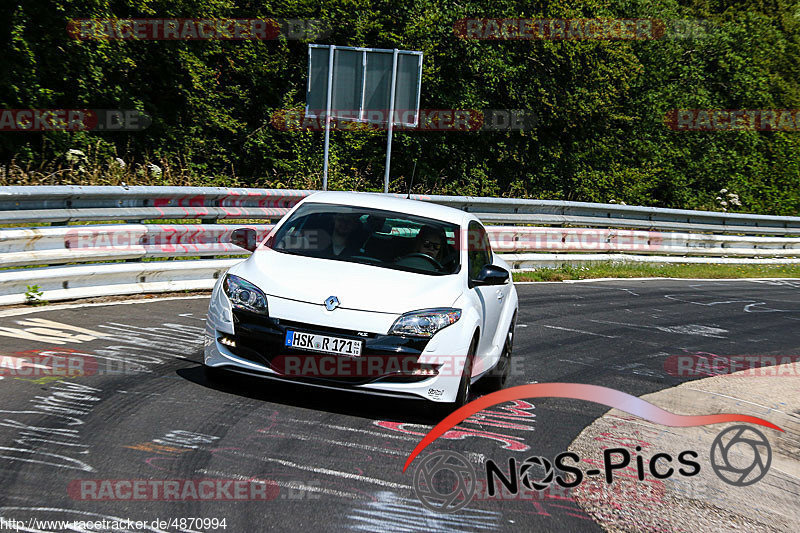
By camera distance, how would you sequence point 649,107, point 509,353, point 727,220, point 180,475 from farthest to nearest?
point 649,107 → point 727,220 → point 509,353 → point 180,475

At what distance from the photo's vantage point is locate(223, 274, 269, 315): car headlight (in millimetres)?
6414

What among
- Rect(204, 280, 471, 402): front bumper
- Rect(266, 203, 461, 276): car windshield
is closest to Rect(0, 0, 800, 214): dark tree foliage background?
Rect(266, 203, 461, 276): car windshield

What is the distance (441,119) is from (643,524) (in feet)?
89.6

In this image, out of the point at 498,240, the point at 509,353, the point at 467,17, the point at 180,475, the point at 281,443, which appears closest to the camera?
the point at 180,475

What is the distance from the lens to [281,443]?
562 centimetres

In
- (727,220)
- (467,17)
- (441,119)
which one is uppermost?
(467,17)

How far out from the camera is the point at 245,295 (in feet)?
21.4

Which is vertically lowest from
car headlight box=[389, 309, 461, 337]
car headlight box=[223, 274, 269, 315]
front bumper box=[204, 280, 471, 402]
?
front bumper box=[204, 280, 471, 402]

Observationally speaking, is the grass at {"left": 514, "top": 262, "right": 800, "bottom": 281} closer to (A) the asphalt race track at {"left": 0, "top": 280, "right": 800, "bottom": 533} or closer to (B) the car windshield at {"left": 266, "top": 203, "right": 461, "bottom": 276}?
(A) the asphalt race track at {"left": 0, "top": 280, "right": 800, "bottom": 533}

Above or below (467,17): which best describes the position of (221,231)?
below

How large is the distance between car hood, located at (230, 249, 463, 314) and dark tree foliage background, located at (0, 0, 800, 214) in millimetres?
13759

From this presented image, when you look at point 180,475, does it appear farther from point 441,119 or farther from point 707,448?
point 441,119

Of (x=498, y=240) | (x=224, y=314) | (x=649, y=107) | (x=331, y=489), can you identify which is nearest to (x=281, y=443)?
(x=331, y=489)

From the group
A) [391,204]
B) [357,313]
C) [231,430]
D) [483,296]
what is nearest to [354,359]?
[357,313]
